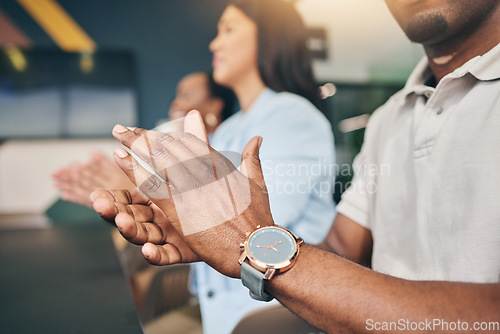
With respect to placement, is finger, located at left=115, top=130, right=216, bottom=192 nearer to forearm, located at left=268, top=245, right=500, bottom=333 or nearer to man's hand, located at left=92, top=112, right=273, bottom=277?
man's hand, located at left=92, top=112, right=273, bottom=277

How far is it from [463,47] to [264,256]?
353mm

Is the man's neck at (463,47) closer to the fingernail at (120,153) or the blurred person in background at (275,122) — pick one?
the blurred person in background at (275,122)

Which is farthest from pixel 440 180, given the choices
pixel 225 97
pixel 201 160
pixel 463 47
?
pixel 225 97

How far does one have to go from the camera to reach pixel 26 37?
1646 millimetres

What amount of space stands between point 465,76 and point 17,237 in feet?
3.66

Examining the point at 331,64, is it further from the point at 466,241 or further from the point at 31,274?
the point at 31,274

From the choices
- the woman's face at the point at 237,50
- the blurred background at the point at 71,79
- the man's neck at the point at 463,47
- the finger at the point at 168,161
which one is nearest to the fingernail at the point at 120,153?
the finger at the point at 168,161

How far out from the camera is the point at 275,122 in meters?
0.50

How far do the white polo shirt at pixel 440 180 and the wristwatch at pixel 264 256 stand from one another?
0.20 m

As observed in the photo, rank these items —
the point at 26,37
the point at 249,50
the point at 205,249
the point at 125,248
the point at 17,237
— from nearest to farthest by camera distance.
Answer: the point at 205,249
the point at 249,50
the point at 17,237
the point at 125,248
the point at 26,37

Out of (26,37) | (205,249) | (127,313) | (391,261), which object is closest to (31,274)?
(127,313)

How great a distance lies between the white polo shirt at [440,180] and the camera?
1.18 feet

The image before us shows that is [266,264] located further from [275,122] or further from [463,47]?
[463,47]

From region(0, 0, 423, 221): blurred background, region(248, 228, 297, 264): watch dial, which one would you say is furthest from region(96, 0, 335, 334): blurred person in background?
region(0, 0, 423, 221): blurred background
